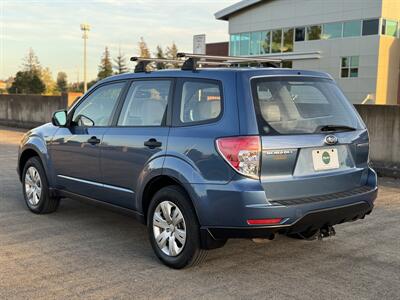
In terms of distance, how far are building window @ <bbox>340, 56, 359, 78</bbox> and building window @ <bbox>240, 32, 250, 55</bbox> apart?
8.72m

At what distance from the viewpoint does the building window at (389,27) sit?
110ft

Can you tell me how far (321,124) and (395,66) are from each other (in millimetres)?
33482

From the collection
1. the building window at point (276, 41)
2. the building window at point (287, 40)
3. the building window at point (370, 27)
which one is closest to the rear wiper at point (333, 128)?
the building window at point (370, 27)

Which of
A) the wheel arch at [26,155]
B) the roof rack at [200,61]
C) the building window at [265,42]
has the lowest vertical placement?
the wheel arch at [26,155]

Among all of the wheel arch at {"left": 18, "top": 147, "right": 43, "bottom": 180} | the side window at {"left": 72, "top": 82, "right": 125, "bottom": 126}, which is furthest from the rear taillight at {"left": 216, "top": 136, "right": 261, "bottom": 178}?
the wheel arch at {"left": 18, "top": 147, "right": 43, "bottom": 180}

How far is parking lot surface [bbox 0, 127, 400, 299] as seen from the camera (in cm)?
397

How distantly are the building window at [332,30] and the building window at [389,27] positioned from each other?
3.03 meters

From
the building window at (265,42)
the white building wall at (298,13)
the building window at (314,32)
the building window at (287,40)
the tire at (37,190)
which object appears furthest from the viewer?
the building window at (265,42)

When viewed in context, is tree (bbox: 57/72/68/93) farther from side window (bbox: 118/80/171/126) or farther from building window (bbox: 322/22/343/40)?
side window (bbox: 118/80/171/126)

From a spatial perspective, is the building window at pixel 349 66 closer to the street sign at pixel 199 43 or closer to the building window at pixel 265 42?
the building window at pixel 265 42

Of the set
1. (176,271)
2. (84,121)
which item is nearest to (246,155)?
(176,271)

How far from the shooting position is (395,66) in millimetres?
34844

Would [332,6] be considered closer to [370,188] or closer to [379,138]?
[379,138]

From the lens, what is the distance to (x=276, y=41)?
39750mm
